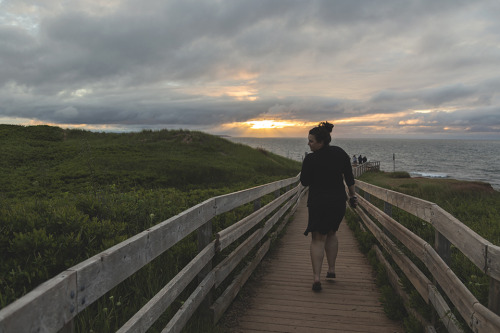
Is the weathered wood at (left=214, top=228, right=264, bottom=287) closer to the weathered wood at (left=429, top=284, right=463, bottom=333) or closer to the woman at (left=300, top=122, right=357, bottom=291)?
the woman at (left=300, top=122, right=357, bottom=291)

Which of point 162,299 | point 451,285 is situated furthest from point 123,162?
point 451,285

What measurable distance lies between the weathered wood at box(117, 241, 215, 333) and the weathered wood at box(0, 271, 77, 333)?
0.57 m

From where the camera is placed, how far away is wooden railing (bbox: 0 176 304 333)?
119 centimetres

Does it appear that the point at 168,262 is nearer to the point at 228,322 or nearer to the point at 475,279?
the point at 228,322

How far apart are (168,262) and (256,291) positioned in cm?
126

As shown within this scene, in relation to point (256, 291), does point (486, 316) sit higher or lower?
higher

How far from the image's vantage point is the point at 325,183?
440 centimetres

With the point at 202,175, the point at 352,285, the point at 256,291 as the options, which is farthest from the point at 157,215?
the point at 202,175

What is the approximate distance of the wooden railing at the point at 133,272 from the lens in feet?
3.92

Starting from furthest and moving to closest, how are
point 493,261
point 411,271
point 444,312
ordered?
point 411,271 < point 444,312 < point 493,261

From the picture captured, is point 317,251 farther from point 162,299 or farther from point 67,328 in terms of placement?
point 67,328

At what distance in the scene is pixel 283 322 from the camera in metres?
3.67

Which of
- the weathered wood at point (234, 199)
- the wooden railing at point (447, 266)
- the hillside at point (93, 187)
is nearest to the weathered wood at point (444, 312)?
the wooden railing at point (447, 266)

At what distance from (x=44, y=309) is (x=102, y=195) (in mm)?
5753
